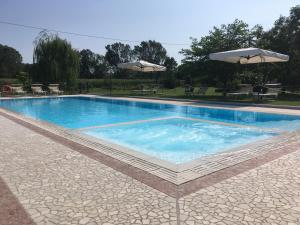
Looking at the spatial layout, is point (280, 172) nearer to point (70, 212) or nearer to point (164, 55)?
point (70, 212)

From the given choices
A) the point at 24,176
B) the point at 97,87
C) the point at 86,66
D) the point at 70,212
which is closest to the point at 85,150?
the point at 24,176

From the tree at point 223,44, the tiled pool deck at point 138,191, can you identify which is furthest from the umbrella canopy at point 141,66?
the tiled pool deck at point 138,191

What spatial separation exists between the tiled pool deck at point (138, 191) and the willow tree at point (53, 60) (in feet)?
68.8

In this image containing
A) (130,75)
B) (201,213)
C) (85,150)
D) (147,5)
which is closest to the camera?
(201,213)

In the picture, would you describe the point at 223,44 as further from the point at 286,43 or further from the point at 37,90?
the point at 37,90

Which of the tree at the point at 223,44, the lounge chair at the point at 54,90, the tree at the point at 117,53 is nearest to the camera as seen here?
the tree at the point at 223,44

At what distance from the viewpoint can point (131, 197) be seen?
332 centimetres

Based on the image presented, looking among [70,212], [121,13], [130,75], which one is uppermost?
[121,13]

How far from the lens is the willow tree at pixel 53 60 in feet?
Result: 80.6

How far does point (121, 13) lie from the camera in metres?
23.3

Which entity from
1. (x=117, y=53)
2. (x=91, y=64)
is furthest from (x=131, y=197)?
(x=117, y=53)

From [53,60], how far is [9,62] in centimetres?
4235

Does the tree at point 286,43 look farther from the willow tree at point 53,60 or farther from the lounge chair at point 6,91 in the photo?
the lounge chair at point 6,91

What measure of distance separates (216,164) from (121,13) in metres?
21.6
